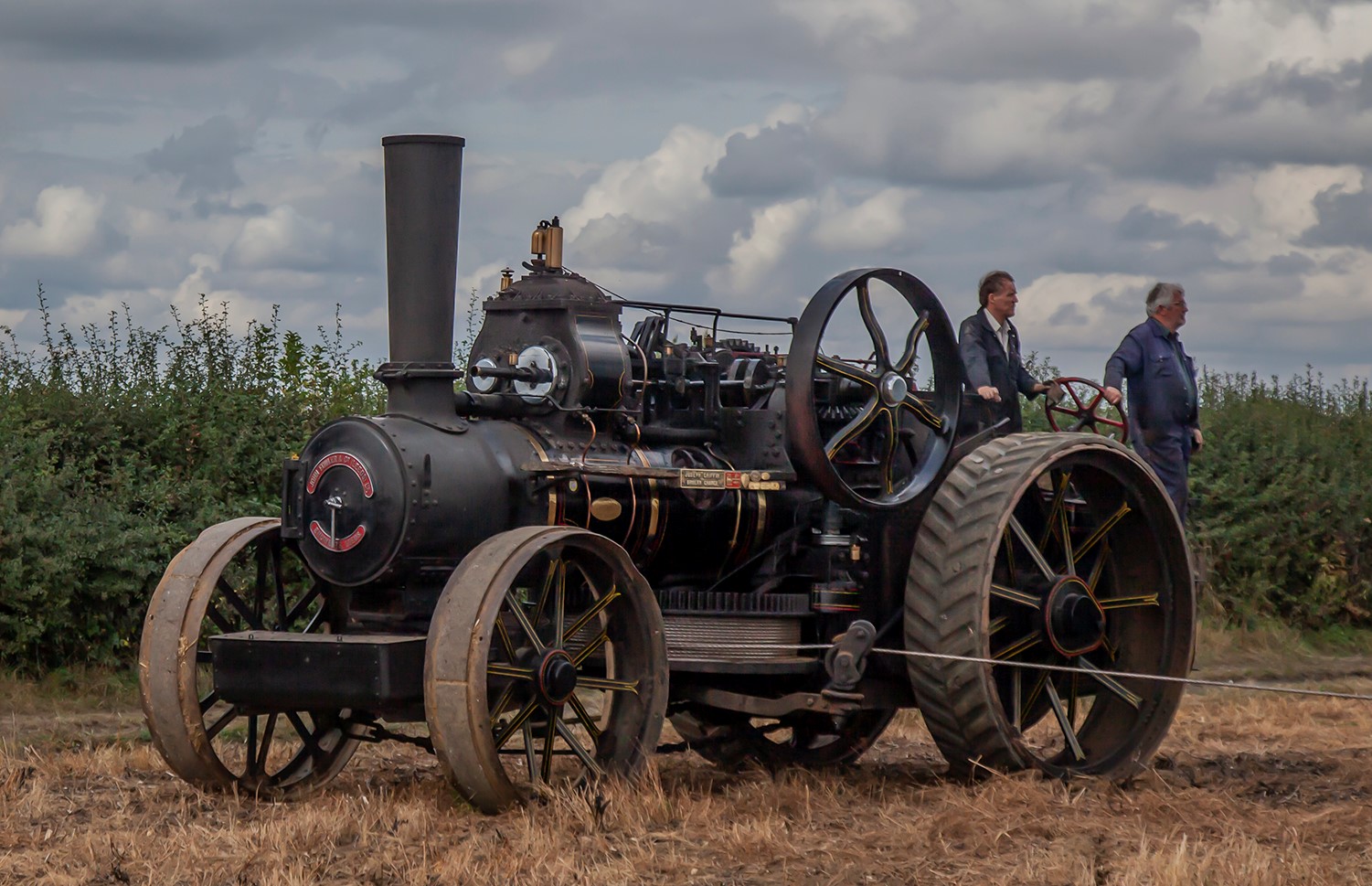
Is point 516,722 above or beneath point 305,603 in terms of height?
beneath

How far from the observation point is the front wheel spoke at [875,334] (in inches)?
276

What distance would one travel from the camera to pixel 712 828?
18.7ft

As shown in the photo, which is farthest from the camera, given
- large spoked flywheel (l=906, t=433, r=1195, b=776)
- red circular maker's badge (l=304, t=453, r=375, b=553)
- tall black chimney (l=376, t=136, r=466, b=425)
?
large spoked flywheel (l=906, t=433, r=1195, b=776)

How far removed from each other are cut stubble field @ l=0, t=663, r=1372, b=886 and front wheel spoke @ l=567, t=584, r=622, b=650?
1.89 feet

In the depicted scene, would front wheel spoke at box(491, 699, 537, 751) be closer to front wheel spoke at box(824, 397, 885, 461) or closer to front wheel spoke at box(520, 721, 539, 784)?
front wheel spoke at box(520, 721, 539, 784)

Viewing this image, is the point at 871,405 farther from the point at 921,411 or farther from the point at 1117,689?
the point at 1117,689

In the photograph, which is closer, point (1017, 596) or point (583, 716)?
point (583, 716)

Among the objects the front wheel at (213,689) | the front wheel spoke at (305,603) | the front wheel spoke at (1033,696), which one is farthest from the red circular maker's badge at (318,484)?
the front wheel spoke at (1033,696)

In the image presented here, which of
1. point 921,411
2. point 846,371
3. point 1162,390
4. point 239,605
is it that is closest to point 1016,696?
point 921,411

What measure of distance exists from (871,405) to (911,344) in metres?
0.33

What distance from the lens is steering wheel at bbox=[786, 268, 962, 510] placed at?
672cm

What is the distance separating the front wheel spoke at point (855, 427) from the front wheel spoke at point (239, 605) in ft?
7.48

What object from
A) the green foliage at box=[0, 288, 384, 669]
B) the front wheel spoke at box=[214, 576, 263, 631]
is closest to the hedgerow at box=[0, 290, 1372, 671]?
the green foliage at box=[0, 288, 384, 669]

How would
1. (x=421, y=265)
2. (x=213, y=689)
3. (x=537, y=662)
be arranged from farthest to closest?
(x=213, y=689) < (x=421, y=265) < (x=537, y=662)
